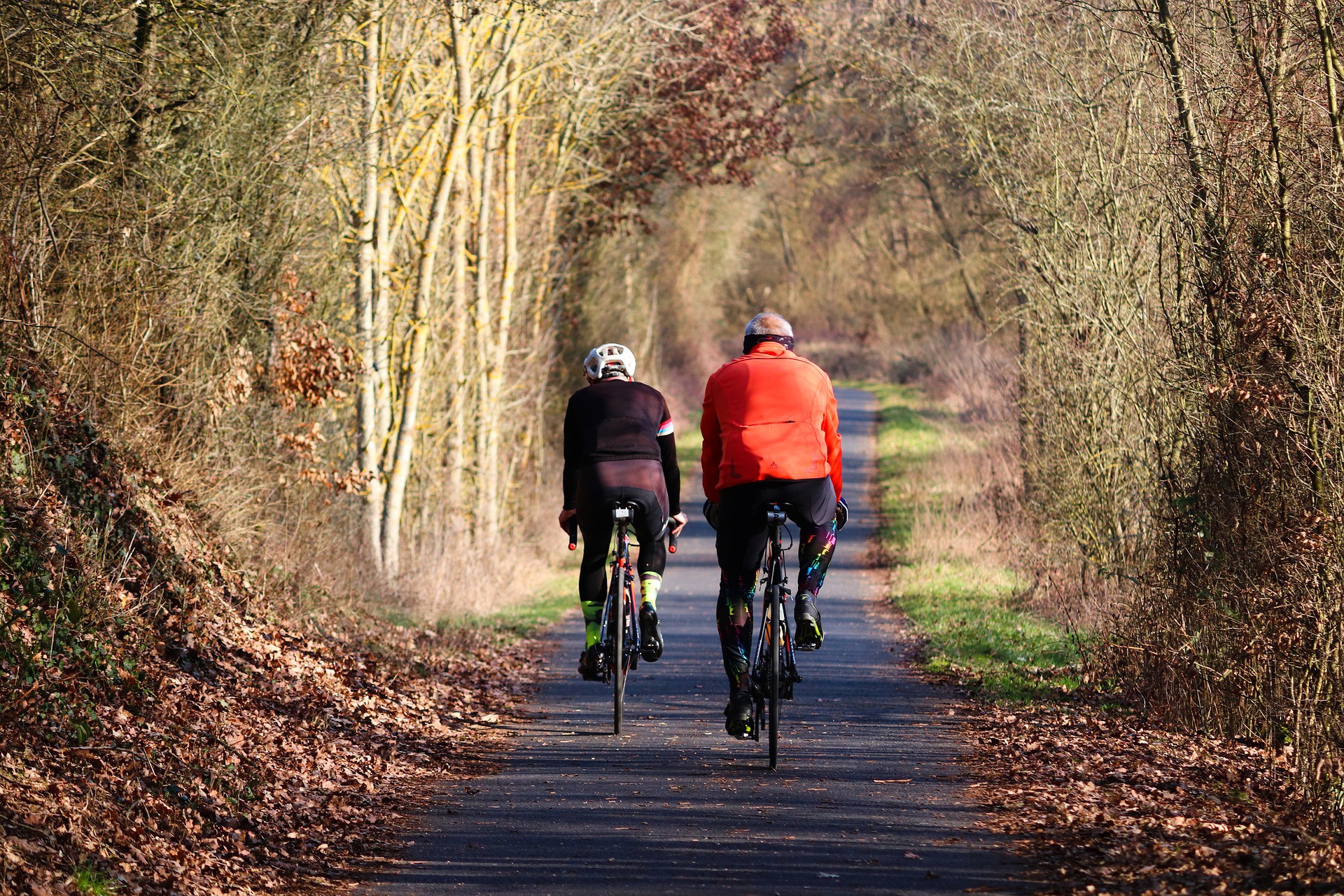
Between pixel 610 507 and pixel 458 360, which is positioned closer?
pixel 610 507

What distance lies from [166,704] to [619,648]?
8.54 feet

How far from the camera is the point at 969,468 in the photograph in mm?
26594

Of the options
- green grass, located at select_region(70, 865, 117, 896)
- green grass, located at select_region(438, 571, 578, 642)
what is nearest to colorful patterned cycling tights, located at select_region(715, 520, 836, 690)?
green grass, located at select_region(70, 865, 117, 896)

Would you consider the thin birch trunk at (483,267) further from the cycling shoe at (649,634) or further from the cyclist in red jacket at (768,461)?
the cyclist in red jacket at (768,461)

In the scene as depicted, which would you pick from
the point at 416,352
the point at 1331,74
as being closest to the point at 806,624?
the point at 1331,74

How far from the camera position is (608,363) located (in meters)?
9.45

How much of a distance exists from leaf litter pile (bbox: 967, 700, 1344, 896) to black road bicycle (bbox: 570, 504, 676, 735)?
2.08 metres

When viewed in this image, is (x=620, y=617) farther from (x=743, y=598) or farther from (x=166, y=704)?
(x=166, y=704)

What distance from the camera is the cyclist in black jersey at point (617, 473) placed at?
9.28 metres

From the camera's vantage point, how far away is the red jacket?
809 cm

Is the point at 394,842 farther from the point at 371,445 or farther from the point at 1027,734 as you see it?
the point at 371,445

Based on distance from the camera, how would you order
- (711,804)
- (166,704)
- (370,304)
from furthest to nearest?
(370,304) < (166,704) < (711,804)

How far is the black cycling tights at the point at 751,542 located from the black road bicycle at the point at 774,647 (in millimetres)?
70

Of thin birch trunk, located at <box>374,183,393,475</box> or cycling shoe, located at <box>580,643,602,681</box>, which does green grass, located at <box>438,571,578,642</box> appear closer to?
thin birch trunk, located at <box>374,183,393,475</box>
